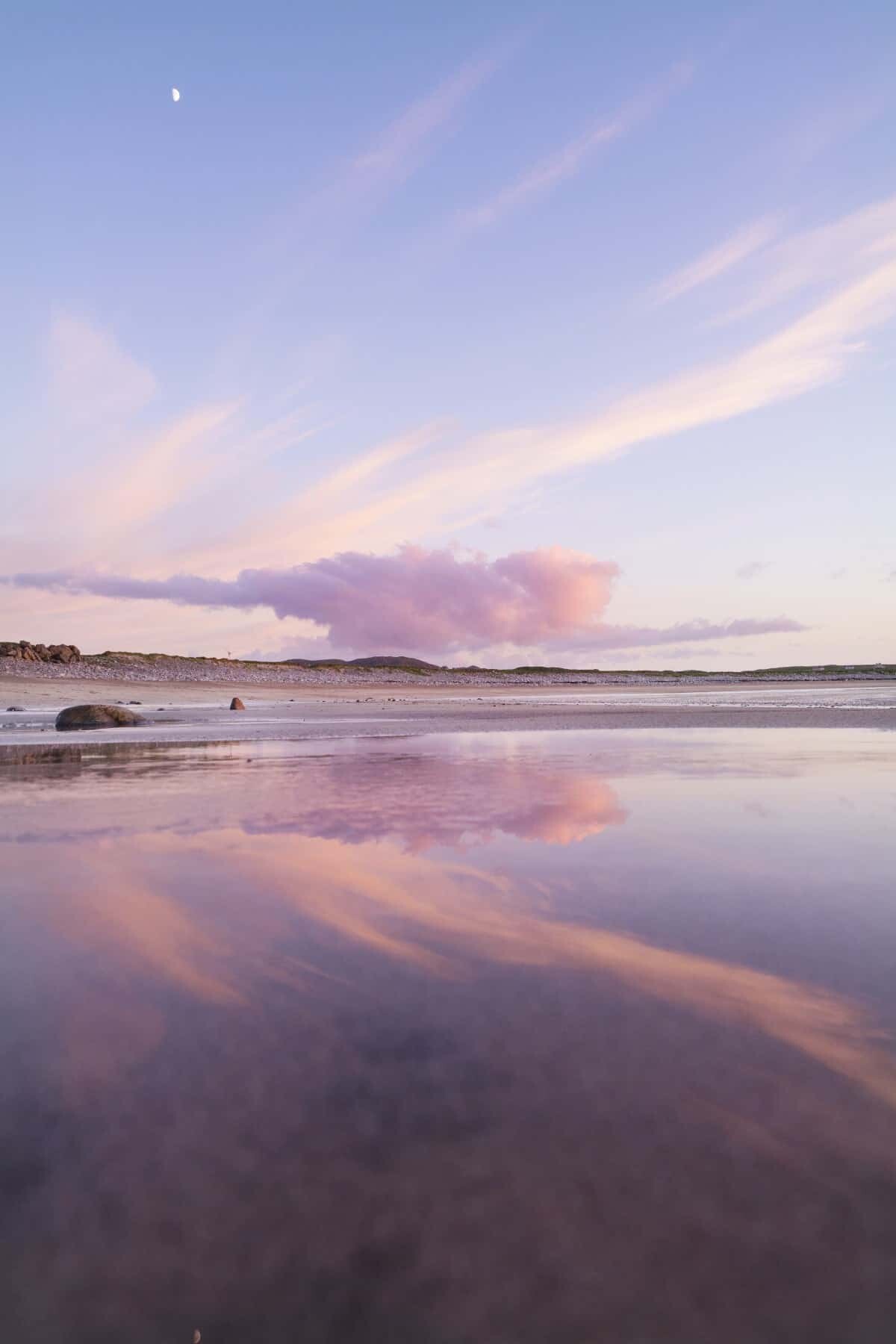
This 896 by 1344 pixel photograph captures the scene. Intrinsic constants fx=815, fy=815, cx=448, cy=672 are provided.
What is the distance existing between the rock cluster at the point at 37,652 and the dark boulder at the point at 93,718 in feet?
91.9

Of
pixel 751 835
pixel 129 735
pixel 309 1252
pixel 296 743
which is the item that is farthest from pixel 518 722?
pixel 309 1252

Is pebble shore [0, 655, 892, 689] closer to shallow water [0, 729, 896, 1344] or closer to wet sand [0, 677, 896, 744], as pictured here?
wet sand [0, 677, 896, 744]

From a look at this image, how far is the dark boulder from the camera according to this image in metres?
23.0

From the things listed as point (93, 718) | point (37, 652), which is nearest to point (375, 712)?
point (93, 718)

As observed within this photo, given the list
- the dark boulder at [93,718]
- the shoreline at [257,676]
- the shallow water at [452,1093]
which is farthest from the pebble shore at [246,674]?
the shallow water at [452,1093]

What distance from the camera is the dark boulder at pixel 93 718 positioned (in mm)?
22984

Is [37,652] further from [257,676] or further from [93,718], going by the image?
[93,718]

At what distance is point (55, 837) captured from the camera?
23.1 feet

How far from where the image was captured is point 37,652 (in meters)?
50.2

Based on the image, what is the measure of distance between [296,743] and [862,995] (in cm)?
1458

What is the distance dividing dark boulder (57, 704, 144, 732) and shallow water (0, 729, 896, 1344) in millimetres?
17949

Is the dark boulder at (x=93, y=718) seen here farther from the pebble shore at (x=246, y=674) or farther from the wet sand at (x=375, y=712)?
the pebble shore at (x=246, y=674)

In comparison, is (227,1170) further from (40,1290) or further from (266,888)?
(266,888)

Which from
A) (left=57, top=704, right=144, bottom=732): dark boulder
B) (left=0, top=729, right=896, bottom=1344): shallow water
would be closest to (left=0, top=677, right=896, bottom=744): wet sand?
(left=57, top=704, right=144, bottom=732): dark boulder
